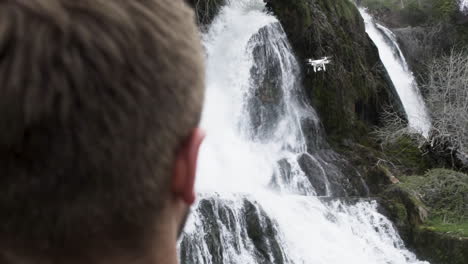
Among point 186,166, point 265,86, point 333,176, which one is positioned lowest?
point 333,176

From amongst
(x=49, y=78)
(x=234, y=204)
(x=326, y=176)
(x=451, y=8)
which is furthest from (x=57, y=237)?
(x=451, y=8)

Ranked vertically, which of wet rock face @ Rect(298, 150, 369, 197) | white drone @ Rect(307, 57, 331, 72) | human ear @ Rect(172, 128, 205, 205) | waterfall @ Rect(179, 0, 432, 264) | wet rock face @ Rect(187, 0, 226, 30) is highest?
human ear @ Rect(172, 128, 205, 205)

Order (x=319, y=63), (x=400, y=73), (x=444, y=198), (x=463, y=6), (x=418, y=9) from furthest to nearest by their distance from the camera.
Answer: (x=418, y=9) < (x=463, y=6) < (x=400, y=73) < (x=319, y=63) < (x=444, y=198)

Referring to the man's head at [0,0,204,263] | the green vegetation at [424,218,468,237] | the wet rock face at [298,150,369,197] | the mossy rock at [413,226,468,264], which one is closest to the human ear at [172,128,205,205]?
the man's head at [0,0,204,263]

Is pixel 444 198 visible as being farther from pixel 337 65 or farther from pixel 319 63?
pixel 337 65

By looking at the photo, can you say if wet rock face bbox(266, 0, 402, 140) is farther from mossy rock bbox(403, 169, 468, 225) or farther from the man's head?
the man's head

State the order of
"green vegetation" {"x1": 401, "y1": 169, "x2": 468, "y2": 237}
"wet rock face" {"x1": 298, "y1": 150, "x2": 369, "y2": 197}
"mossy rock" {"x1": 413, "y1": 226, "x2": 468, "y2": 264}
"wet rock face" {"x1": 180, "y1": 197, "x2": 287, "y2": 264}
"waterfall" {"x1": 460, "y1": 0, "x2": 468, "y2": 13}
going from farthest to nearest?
"waterfall" {"x1": 460, "y1": 0, "x2": 468, "y2": 13}, "wet rock face" {"x1": 298, "y1": 150, "x2": 369, "y2": 197}, "green vegetation" {"x1": 401, "y1": 169, "x2": 468, "y2": 237}, "mossy rock" {"x1": 413, "y1": 226, "x2": 468, "y2": 264}, "wet rock face" {"x1": 180, "y1": 197, "x2": 287, "y2": 264}

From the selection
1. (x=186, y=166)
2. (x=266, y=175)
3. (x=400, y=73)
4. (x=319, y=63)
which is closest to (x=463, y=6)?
(x=400, y=73)
